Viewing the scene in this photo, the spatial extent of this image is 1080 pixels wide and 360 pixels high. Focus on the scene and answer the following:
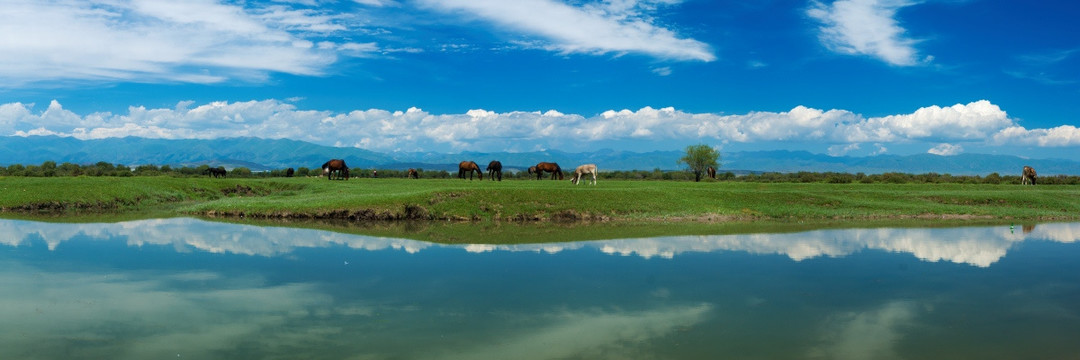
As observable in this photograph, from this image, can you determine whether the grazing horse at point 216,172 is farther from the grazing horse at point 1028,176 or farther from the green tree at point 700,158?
the grazing horse at point 1028,176

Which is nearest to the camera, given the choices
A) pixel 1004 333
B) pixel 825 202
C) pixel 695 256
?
pixel 1004 333

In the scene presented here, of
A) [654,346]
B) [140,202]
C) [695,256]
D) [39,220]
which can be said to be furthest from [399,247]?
[140,202]

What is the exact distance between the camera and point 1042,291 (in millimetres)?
14859

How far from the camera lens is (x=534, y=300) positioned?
535 inches

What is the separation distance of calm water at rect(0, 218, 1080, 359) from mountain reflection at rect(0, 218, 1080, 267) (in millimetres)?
258

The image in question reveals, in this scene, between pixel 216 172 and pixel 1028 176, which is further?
pixel 216 172

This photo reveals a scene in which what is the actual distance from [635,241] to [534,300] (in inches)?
458

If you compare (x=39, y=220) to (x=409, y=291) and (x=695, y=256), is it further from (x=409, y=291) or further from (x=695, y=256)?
(x=695, y=256)

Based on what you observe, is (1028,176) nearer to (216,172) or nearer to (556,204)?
(556,204)

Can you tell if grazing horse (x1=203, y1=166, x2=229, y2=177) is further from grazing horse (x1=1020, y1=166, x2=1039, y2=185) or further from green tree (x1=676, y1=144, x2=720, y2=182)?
grazing horse (x1=1020, y1=166, x2=1039, y2=185)

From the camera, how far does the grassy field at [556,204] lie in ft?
112

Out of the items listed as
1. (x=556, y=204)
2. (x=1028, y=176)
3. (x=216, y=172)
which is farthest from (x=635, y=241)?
(x=216, y=172)

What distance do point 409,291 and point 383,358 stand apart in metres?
5.04

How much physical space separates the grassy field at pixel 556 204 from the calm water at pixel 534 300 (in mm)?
10784
